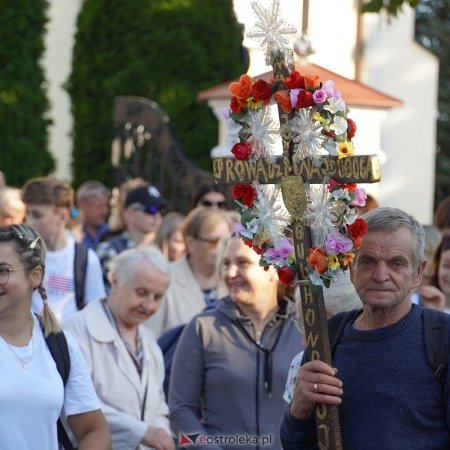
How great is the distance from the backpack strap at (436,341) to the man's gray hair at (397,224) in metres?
0.19

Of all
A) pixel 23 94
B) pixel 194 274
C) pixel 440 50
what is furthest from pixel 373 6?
pixel 440 50

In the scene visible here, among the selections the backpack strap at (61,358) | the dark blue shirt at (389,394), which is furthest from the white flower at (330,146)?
the backpack strap at (61,358)

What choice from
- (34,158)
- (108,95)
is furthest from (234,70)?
(34,158)

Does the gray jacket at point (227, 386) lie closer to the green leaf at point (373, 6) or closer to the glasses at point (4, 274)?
the glasses at point (4, 274)

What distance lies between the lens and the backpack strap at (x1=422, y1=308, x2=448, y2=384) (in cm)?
437

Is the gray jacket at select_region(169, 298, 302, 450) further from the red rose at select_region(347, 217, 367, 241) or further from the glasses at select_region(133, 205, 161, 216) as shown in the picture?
the glasses at select_region(133, 205, 161, 216)

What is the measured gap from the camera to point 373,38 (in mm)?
18062

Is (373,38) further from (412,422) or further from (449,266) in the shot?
(412,422)

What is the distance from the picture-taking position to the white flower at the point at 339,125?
14.8 ft

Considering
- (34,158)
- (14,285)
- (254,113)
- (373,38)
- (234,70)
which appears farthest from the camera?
(234,70)

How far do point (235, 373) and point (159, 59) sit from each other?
52.3 feet

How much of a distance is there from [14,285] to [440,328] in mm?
1758

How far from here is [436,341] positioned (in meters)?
4.43

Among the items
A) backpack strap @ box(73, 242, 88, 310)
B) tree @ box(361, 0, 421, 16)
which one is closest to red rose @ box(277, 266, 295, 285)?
backpack strap @ box(73, 242, 88, 310)
